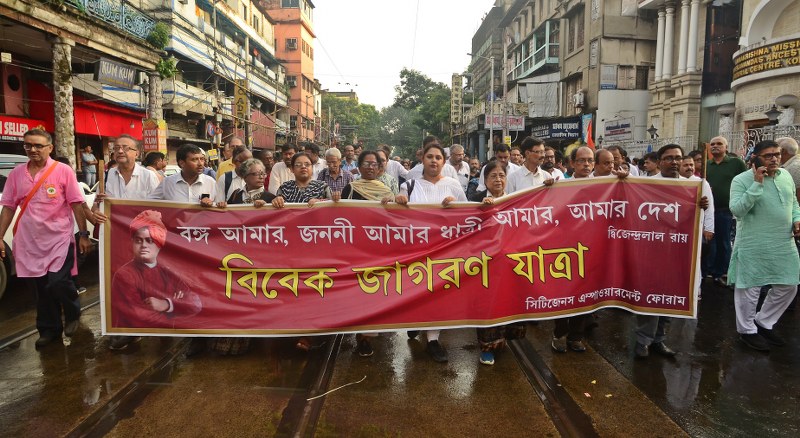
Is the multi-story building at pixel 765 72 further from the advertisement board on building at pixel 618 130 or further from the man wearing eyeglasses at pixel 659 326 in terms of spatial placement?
the man wearing eyeglasses at pixel 659 326

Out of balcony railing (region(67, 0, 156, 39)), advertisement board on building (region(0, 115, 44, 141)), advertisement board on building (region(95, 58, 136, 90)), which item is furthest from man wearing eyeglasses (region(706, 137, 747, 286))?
advertisement board on building (region(0, 115, 44, 141))

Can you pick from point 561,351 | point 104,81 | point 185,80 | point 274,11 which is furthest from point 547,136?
point 274,11

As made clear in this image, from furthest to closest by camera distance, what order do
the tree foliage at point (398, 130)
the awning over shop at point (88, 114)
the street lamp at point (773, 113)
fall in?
the tree foliage at point (398, 130) → the awning over shop at point (88, 114) → the street lamp at point (773, 113)

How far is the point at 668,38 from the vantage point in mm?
22906

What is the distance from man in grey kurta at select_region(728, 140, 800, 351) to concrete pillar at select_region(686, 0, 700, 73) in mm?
20461

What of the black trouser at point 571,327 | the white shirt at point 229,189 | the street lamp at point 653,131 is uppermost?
the street lamp at point 653,131

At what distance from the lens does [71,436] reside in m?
2.95

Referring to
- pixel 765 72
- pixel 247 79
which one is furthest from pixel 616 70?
pixel 247 79

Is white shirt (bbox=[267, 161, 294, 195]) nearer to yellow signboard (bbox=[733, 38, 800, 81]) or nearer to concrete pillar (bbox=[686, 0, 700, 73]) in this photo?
yellow signboard (bbox=[733, 38, 800, 81])

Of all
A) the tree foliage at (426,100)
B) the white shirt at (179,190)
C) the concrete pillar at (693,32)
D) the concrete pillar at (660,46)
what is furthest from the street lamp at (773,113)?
the tree foliage at (426,100)

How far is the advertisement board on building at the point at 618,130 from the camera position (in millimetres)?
24328

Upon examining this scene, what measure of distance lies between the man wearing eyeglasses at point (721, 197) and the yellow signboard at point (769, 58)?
11.7m

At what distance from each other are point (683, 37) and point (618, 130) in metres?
4.74

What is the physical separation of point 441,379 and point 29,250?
11.8ft
